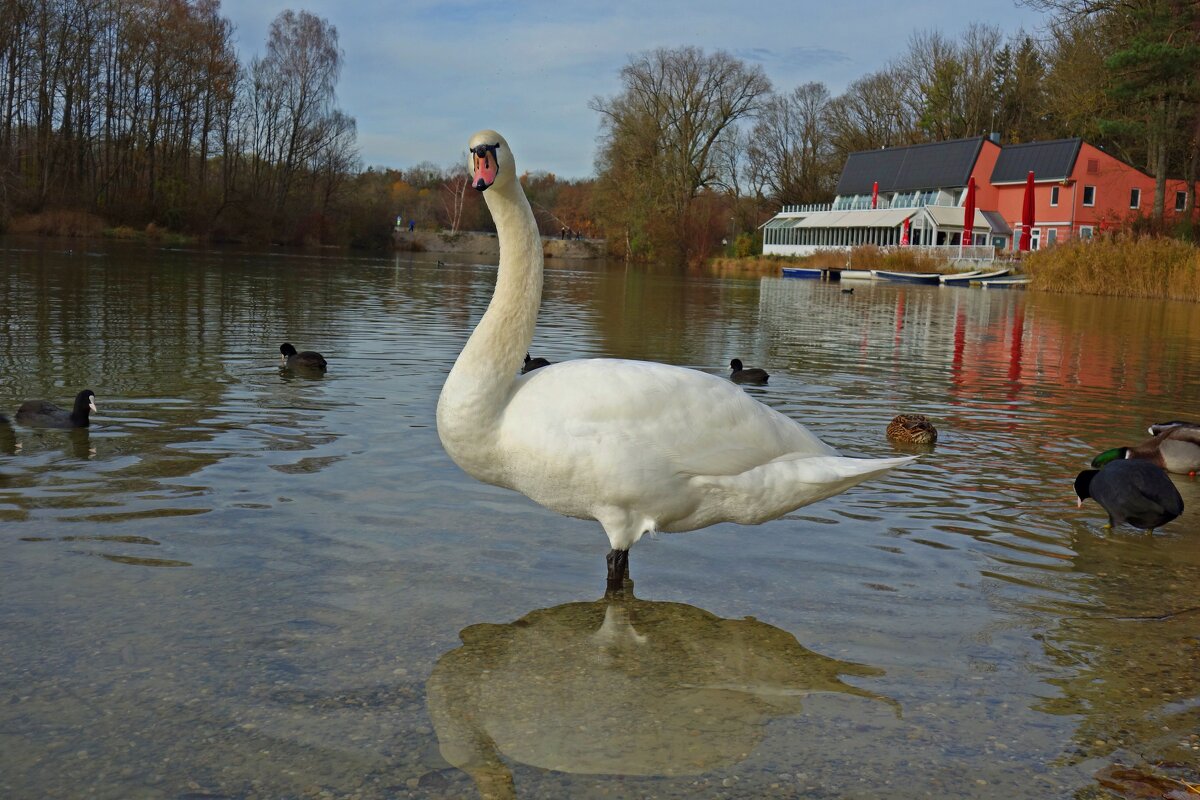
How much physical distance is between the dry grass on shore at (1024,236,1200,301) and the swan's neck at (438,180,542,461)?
34529 mm

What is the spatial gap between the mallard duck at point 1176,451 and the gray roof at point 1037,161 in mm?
63747

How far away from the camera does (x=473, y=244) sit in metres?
95.9

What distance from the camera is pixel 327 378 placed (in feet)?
39.4

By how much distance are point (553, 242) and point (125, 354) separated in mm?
81847

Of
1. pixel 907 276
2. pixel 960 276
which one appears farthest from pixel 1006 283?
pixel 907 276

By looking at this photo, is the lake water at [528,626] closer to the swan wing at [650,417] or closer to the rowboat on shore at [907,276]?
the swan wing at [650,417]

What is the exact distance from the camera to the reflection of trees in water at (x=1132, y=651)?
144 inches

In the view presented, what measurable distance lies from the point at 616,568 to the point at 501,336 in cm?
118

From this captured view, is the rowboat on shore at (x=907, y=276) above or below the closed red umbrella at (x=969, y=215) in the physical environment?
below

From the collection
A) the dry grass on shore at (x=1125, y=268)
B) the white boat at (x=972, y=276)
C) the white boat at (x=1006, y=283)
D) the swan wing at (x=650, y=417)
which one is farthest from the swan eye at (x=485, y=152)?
the white boat at (x=972, y=276)

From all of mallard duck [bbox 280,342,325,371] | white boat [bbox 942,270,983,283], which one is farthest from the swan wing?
white boat [bbox 942,270,983,283]

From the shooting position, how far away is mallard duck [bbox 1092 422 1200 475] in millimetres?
8070

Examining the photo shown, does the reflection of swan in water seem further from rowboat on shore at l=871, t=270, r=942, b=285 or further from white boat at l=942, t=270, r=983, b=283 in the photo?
rowboat on shore at l=871, t=270, r=942, b=285

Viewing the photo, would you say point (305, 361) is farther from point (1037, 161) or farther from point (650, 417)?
point (1037, 161)
